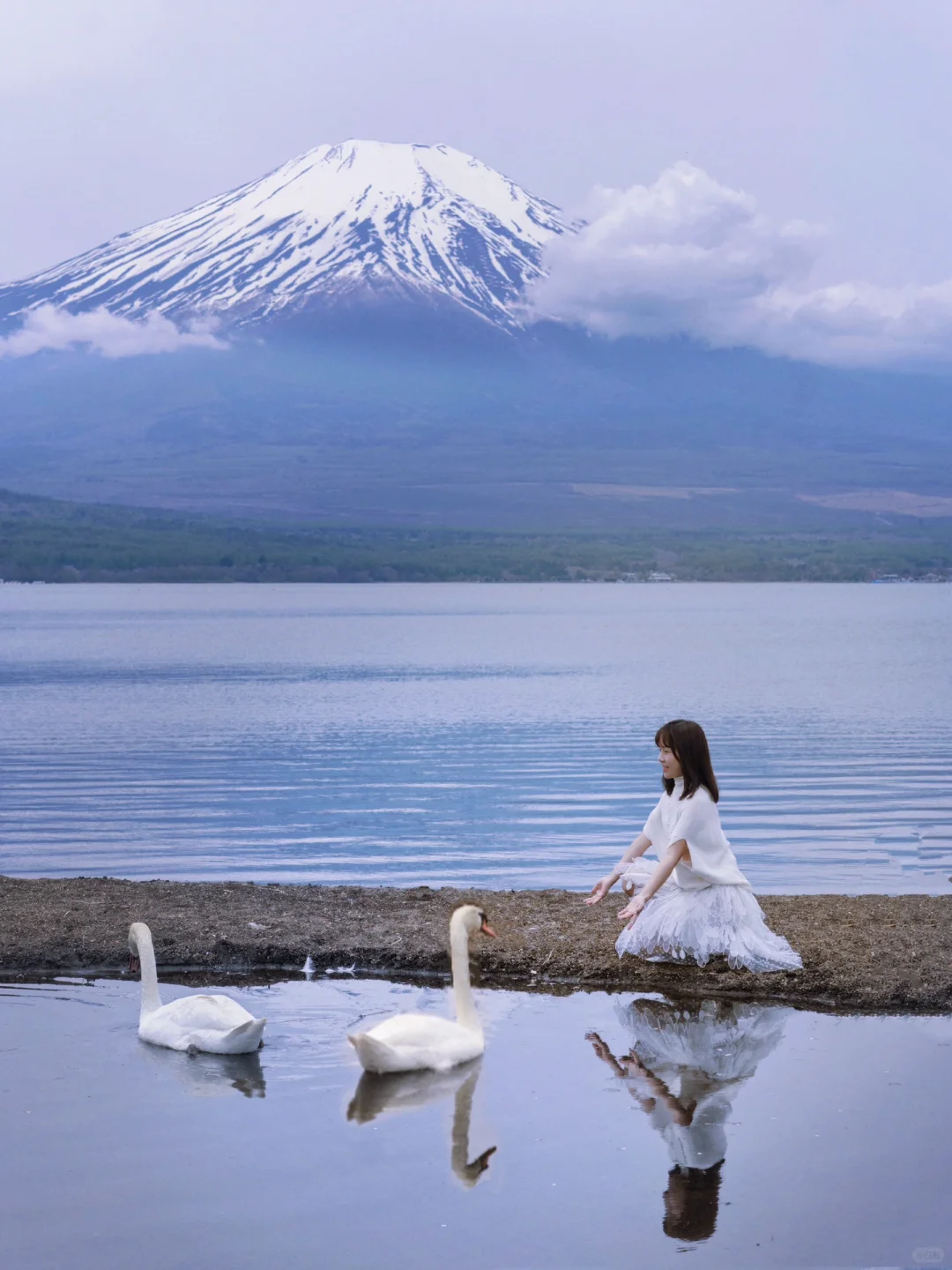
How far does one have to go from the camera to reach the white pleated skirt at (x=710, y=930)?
33.2 ft

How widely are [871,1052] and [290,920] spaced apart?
4647mm

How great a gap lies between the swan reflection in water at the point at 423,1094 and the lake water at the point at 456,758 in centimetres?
901

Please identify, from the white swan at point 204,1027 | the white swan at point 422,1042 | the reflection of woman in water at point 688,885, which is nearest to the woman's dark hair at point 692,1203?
the white swan at point 422,1042

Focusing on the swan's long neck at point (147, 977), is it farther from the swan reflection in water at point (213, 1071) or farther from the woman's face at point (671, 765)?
the woman's face at point (671, 765)

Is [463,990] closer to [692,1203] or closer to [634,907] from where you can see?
[634,907]

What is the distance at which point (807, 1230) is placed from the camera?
20.5ft

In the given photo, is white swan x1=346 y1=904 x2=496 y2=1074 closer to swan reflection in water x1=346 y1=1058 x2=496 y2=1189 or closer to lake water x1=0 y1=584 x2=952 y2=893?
swan reflection in water x1=346 y1=1058 x2=496 y2=1189

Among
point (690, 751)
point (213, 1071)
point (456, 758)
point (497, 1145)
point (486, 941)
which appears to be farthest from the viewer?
point (456, 758)

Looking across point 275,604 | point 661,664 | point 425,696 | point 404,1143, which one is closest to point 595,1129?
point 404,1143

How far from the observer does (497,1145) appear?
7.22 m

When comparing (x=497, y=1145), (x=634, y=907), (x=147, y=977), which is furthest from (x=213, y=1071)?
(x=634, y=907)

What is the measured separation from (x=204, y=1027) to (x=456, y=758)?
24363 millimetres

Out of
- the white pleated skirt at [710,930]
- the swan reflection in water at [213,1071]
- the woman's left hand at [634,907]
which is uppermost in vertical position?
the woman's left hand at [634,907]

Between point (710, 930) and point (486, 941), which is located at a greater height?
point (710, 930)
